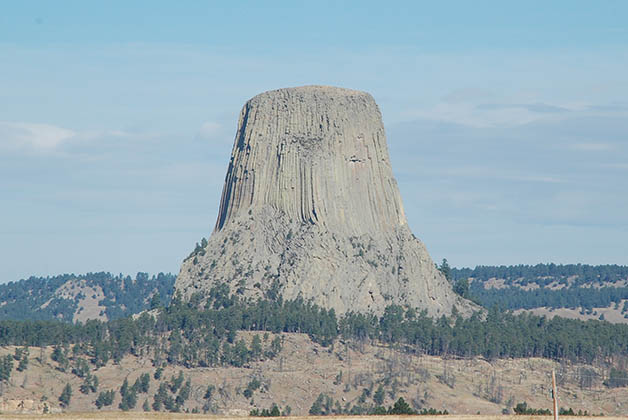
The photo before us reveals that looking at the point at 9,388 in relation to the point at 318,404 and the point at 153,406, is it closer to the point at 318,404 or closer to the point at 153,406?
the point at 153,406

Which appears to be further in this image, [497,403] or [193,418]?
[497,403]

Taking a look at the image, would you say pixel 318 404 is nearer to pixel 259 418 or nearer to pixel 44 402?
pixel 44 402

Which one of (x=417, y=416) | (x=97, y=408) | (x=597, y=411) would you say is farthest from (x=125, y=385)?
(x=417, y=416)

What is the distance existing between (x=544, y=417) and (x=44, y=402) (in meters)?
87.2

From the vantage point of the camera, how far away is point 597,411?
19812 centimetres

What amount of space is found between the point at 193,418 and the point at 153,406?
74.2 meters

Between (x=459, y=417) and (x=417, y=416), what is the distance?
3904 mm

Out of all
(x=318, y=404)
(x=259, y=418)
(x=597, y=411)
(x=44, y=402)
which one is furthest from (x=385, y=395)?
(x=259, y=418)

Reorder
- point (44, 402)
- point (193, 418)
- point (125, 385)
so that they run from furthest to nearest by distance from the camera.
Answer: point (125, 385), point (44, 402), point (193, 418)

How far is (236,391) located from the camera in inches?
7800

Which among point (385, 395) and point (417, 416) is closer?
point (417, 416)

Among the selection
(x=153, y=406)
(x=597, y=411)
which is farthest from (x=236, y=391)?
(x=597, y=411)

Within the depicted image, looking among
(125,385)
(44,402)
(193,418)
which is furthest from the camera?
(125,385)

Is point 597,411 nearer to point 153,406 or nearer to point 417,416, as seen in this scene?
point 153,406
